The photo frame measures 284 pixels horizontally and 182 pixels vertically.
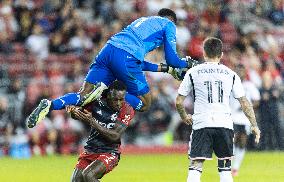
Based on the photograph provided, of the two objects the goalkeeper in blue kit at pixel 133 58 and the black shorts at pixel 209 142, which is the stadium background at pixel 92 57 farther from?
the black shorts at pixel 209 142

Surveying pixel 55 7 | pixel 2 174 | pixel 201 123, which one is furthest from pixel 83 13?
pixel 201 123

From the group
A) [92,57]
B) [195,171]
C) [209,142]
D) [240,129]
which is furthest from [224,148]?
[92,57]

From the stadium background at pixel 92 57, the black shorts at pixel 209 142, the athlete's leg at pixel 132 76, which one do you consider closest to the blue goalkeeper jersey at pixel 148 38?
the athlete's leg at pixel 132 76

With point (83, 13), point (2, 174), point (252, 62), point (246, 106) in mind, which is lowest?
point (2, 174)

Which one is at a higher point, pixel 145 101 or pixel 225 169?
pixel 145 101

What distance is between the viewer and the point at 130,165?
64.7 ft

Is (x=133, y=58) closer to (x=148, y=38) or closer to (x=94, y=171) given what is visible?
(x=148, y=38)

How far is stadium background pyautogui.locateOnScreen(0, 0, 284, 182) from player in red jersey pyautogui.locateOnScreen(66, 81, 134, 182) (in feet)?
29.6

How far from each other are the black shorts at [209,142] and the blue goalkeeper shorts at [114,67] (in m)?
2.29

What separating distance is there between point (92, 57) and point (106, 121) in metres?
12.0

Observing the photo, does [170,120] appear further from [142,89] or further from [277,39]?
[142,89]

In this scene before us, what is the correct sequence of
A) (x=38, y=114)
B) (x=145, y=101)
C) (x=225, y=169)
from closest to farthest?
1. (x=225, y=169)
2. (x=38, y=114)
3. (x=145, y=101)

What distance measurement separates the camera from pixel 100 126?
36.7ft

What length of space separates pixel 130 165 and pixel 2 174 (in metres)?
3.34
